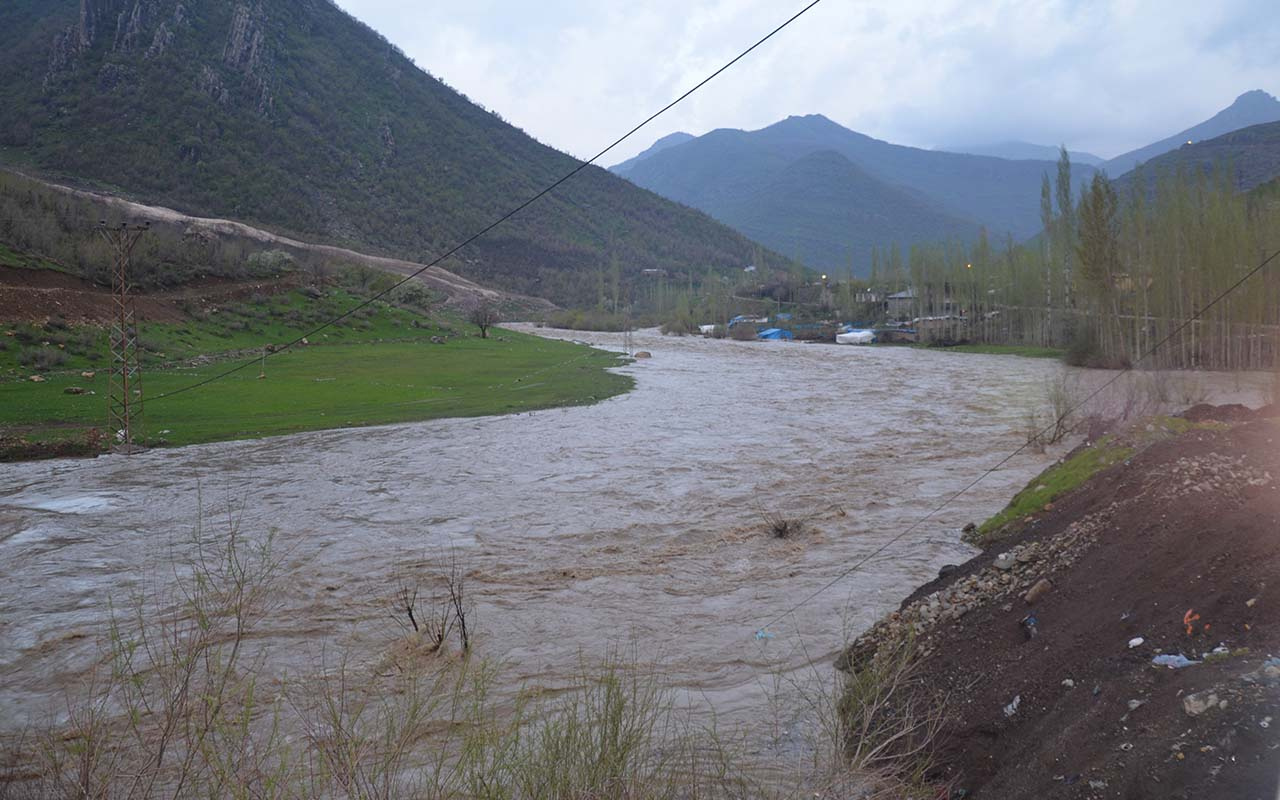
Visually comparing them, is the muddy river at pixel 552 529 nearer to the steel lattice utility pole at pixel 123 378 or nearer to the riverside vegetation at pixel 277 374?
the steel lattice utility pole at pixel 123 378

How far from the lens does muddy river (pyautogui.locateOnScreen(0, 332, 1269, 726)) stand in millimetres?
7750

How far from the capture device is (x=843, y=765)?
4293 millimetres

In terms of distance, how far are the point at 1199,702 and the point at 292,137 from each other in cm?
10259

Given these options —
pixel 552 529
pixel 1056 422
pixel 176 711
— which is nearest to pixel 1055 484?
pixel 552 529

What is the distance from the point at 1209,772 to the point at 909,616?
12.7 feet

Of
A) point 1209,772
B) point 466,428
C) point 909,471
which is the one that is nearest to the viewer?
point 1209,772

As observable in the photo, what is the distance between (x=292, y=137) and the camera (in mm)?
92188

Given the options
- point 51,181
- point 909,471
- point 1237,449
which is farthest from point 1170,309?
point 51,181

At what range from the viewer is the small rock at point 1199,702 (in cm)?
354

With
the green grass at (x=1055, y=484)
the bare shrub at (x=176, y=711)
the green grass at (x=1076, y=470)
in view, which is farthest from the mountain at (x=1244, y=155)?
the bare shrub at (x=176, y=711)

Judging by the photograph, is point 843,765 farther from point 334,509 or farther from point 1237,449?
point 334,509

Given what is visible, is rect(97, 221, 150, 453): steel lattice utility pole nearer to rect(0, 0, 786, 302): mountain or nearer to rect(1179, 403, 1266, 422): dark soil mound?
rect(1179, 403, 1266, 422): dark soil mound

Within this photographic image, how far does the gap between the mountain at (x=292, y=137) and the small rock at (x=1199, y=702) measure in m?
77.2

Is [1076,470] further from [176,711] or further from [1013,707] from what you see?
[176,711]
